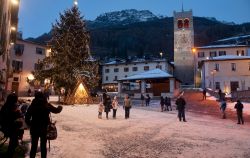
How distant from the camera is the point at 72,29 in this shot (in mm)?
34656

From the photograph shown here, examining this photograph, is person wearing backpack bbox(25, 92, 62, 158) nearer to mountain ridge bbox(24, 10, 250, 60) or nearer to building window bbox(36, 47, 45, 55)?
building window bbox(36, 47, 45, 55)

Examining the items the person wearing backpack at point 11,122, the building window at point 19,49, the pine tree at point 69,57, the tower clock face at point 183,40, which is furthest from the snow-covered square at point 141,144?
the tower clock face at point 183,40

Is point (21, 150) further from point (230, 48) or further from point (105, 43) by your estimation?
point (105, 43)

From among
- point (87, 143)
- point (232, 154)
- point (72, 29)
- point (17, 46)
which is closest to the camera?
point (232, 154)

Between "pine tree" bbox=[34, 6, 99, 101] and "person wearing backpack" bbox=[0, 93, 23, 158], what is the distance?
2516 centimetres

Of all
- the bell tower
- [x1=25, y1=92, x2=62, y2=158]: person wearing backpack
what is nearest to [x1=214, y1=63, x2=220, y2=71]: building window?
the bell tower

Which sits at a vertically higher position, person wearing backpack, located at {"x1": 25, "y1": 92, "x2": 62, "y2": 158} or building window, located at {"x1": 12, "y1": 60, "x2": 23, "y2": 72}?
building window, located at {"x1": 12, "y1": 60, "x2": 23, "y2": 72}

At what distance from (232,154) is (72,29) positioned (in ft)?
91.8

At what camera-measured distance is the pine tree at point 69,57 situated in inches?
1291

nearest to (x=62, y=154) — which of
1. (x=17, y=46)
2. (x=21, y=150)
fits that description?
(x=21, y=150)

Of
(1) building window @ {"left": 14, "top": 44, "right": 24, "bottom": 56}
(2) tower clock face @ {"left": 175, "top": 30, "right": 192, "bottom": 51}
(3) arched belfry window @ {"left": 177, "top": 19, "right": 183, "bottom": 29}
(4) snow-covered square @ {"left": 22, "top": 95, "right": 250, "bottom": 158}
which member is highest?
(3) arched belfry window @ {"left": 177, "top": 19, "right": 183, "bottom": 29}

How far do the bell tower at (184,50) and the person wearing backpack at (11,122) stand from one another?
78.9 meters

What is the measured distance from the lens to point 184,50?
84.9 metres

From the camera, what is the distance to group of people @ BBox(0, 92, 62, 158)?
6.82 m
